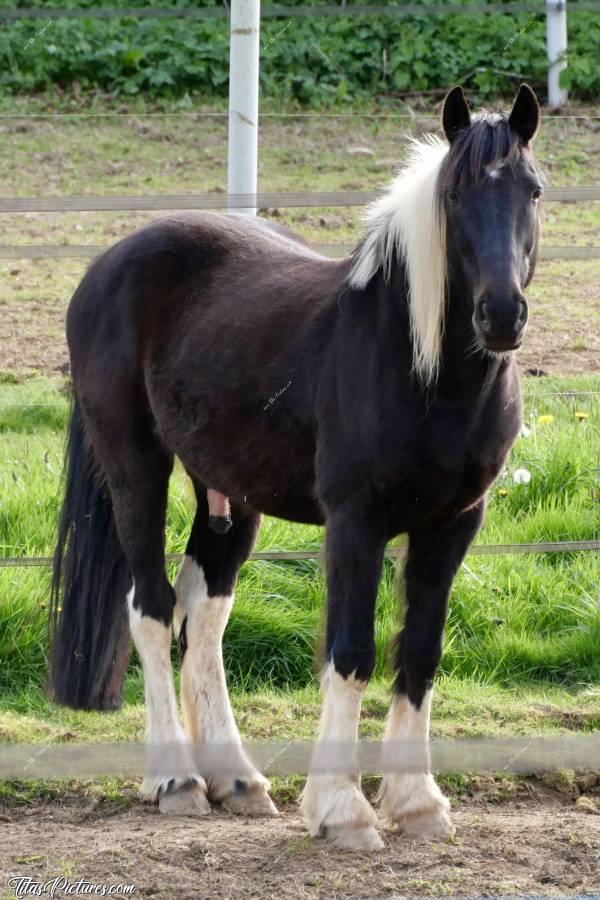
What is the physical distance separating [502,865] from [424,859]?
0.20 m

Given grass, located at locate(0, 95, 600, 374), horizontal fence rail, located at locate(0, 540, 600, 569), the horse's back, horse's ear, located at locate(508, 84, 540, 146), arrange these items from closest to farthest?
horse's ear, located at locate(508, 84, 540, 146), the horse's back, horizontal fence rail, located at locate(0, 540, 600, 569), grass, located at locate(0, 95, 600, 374)

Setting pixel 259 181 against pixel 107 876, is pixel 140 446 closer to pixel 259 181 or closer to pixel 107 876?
pixel 107 876

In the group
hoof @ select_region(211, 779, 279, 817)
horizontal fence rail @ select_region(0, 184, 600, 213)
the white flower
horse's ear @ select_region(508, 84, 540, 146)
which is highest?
horse's ear @ select_region(508, 84, 540, 146)

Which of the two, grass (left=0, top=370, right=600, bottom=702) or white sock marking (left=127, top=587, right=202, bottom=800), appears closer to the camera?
white sock marking (left=127, top=587, right=202, bottom=800)

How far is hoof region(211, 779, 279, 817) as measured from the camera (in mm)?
3943

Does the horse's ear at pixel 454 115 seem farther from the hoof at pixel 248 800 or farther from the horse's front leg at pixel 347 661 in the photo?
the hoof at pixel 248 800

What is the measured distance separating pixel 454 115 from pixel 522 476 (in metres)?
2.29

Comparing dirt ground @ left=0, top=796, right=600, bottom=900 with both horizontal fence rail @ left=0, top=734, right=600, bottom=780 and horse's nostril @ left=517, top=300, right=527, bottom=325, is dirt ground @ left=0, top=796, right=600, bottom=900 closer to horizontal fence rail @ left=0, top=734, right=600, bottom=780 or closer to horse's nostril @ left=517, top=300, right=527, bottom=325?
horizontal fence rail @ left=0, top=734, right=600, bottom=780

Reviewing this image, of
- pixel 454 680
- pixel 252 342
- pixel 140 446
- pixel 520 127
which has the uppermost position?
pixel 520 127

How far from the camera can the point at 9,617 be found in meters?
4.70

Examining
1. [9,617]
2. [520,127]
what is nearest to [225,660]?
[9,617]

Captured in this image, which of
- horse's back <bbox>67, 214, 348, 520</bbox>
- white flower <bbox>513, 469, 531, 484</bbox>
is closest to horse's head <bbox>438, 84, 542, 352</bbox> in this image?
horse's back <bbox>67, 214, 348, 520</bbox>

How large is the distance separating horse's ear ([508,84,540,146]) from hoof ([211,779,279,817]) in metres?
2.06

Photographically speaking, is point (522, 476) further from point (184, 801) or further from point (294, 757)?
point (184, 801)
